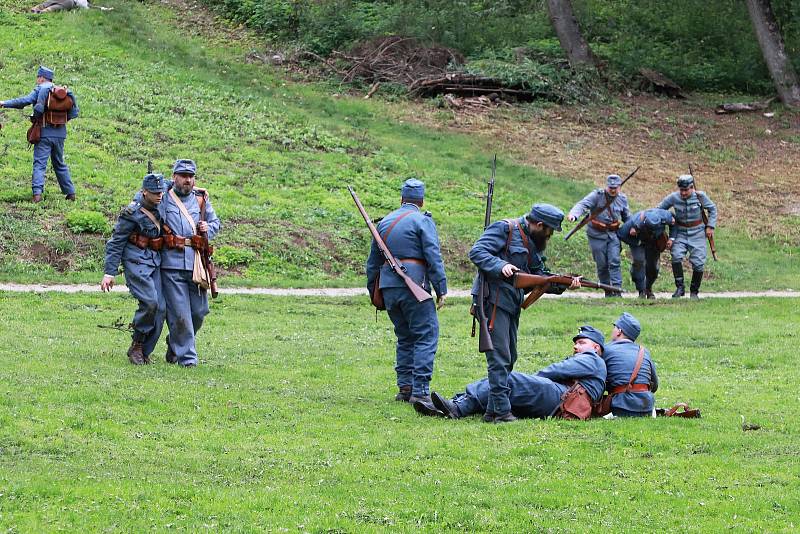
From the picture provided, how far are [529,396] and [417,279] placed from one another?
1630mm

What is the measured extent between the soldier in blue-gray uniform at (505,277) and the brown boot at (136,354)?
13.2 ft

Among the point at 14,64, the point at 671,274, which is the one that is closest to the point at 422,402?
the point at 671,274

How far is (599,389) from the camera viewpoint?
11383 mm

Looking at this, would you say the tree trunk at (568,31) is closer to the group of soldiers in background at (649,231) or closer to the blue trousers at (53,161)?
the group of soldiers in background at (649,231)

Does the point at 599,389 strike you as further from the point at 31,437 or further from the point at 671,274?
the point at 671,274

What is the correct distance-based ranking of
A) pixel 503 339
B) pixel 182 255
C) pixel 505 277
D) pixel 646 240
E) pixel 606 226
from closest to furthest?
pixel 505 277, pixel 503 339, pixel 182 255, pixel 646 240, pixel 606 226

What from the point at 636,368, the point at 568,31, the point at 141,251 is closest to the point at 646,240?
the point at 636,368

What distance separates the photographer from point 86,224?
2116 centimetres

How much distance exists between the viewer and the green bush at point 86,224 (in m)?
21.1

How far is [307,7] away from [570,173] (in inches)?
508

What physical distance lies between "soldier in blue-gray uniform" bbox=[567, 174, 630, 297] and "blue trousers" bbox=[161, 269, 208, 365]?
360 inches

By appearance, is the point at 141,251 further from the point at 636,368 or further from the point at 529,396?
the point at 636,368

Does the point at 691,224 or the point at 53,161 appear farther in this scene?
the point at 53,161

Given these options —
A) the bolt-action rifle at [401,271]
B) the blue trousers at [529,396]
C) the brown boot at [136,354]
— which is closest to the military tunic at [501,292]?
the blue trousers at [529,396]
